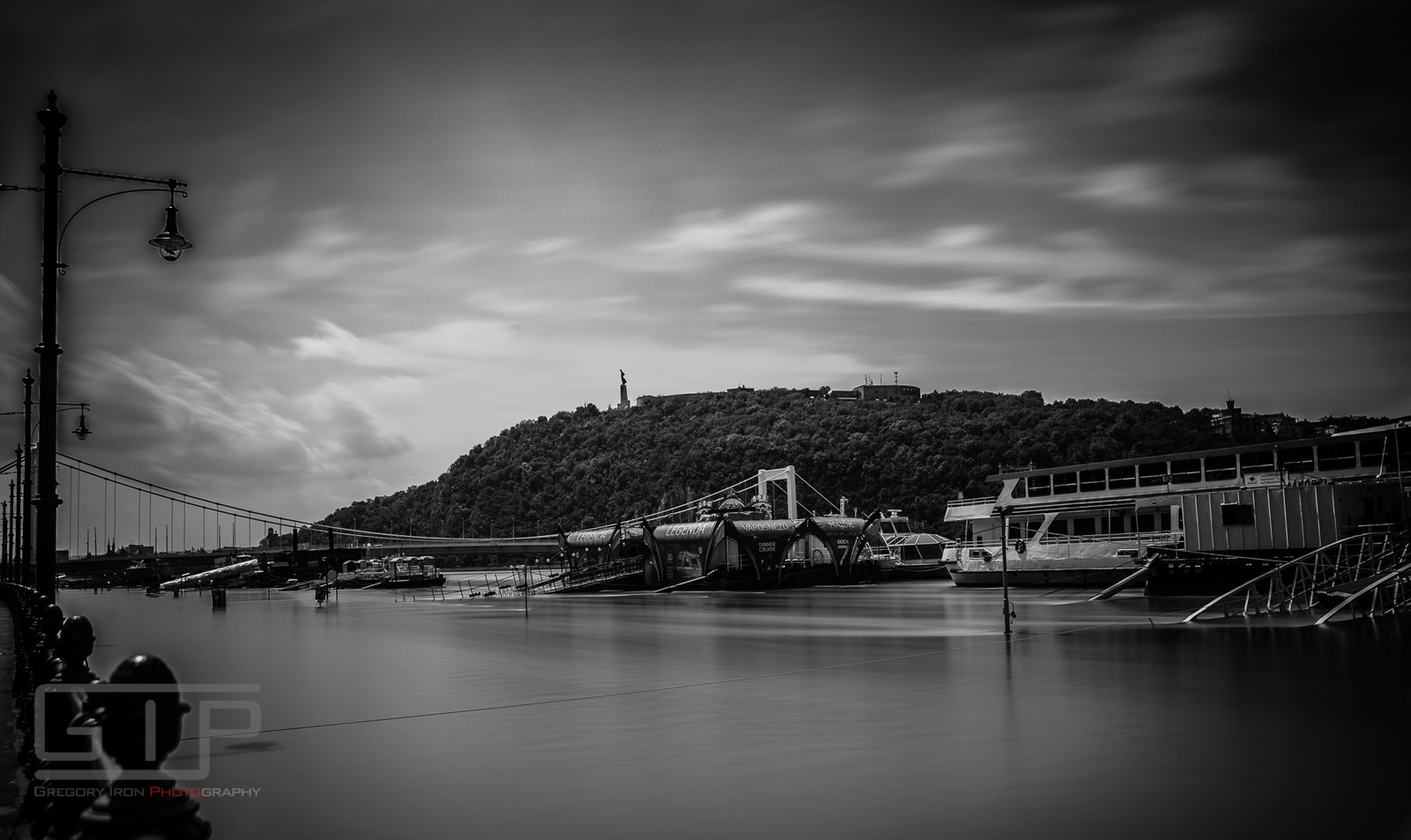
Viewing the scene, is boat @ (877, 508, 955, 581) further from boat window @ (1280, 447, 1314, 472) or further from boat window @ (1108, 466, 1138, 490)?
boat window @ (1280, 447, 1314, 472)

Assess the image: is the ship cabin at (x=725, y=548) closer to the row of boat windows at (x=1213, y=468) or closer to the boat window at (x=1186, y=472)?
the row of boat windows at (x=1213, y=468)

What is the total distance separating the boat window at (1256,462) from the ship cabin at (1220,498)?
0.14ft

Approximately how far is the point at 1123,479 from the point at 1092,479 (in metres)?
1.92

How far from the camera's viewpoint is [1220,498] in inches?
1732

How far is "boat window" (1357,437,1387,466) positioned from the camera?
4584 centimetres

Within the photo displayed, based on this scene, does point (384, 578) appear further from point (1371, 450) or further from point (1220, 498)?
point (1371, 450)

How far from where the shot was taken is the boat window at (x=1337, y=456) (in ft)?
153

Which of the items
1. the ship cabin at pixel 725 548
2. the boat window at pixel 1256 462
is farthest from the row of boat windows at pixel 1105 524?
the ship cabin at pixel 725 548

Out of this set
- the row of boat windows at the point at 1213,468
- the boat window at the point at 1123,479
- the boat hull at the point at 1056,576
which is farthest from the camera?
the boat window at the point at 1123,479

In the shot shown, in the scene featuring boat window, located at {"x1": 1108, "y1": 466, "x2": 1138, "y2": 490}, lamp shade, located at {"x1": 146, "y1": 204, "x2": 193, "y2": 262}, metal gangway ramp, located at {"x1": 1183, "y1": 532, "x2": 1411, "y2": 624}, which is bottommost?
metal gangway ramp, located at {"x1": 1183, "y1": 532, "x2": 1411, "y2": 624}

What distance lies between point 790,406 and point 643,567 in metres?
70.3

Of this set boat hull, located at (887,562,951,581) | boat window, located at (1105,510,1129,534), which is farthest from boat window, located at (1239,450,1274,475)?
boat hull, located at (887,562,951,581)

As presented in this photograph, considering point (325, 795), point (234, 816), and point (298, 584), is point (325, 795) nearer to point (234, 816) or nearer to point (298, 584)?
point (234, 816)

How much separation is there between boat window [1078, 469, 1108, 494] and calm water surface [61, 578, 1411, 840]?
31.2 metres
